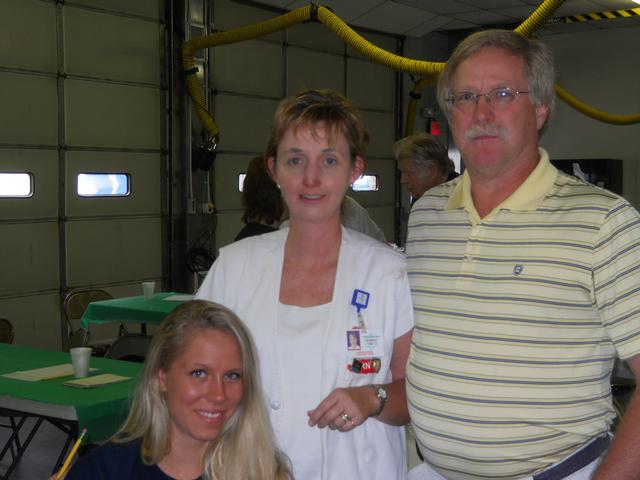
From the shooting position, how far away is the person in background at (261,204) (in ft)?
18.0

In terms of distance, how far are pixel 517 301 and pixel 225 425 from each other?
0.86 metres

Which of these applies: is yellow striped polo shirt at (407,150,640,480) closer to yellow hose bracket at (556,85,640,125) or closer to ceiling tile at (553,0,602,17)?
yellow hose bracket at (556,85,640,125)

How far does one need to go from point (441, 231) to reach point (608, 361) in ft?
1.80

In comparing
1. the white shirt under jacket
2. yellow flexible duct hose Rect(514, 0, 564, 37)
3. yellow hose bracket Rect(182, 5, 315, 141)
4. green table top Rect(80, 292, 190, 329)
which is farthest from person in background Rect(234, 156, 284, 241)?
yellow hose bracket Rect(182, 5, 315, 141)

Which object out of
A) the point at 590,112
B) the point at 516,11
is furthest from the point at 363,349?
the point at 516,11

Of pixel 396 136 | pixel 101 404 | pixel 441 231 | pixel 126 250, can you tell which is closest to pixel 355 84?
pixel 396 136

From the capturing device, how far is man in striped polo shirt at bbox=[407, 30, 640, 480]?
6.24ft

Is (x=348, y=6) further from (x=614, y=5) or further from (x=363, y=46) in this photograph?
(x=614, y=5)

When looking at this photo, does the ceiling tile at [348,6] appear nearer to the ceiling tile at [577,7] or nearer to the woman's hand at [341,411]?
the ceiling tile at [577,7]

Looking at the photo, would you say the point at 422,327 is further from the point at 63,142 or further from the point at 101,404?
the point at 63,142

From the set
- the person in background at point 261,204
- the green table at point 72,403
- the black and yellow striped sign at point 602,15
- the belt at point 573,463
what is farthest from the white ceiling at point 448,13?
the belt at point 573,463

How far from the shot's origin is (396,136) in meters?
13.0

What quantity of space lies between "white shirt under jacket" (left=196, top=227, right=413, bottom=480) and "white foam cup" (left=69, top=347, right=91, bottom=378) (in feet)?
6.17

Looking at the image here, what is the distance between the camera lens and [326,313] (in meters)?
2.28
